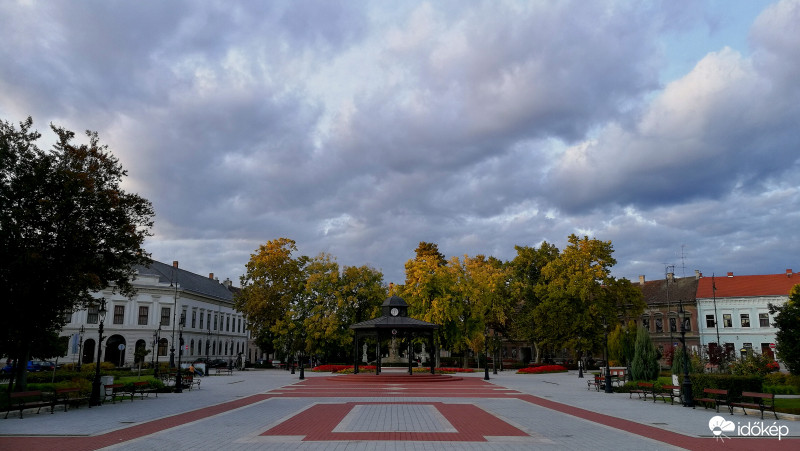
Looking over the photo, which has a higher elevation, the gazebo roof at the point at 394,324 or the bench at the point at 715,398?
the gazebo roof at the point at 394,324

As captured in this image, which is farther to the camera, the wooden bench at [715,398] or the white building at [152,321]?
the white building at [152,321]

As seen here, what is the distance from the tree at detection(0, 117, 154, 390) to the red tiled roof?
187ft

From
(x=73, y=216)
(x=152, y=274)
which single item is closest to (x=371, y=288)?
(x=152, y=274)

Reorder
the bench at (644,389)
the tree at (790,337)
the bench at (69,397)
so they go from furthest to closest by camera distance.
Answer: the tree at (790,337)
the bench at (644,389)
the bench at (69,397)

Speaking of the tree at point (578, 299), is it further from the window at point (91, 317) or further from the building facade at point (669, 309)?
the window at point (91, 317)

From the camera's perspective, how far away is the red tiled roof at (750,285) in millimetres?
56594

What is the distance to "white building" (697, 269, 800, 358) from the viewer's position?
5603 centimetres

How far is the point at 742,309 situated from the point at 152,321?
6593 cm

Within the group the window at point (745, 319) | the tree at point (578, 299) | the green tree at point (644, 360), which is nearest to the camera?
the green tree at point (644, 360)

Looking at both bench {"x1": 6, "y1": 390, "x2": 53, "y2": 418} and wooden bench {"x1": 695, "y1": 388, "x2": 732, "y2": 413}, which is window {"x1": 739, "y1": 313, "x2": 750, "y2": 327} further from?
bench {"x1": 6, "y1": 390, "x2": 53, "y2": 418}

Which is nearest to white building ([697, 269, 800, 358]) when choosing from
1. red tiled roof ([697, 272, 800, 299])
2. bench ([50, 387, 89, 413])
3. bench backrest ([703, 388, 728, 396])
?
red tiled roof ([697, 272, 800, 299])

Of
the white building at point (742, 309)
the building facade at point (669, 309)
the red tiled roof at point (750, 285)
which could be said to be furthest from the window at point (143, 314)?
the red tiled roof at point (750, 285)

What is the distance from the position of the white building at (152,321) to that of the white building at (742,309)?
191 feet

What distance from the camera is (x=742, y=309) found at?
57.8 metres
